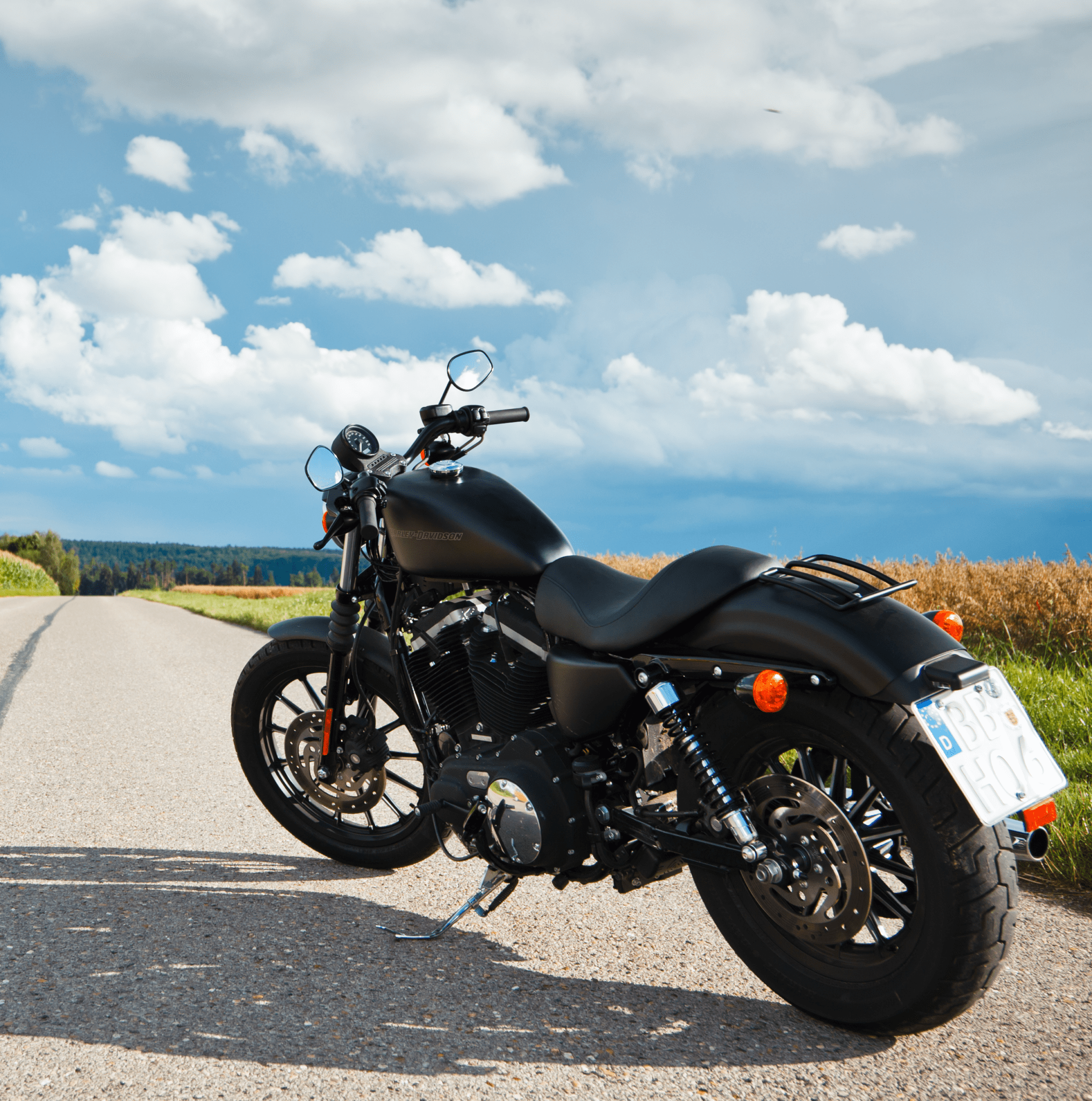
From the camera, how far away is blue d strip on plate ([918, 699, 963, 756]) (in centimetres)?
218

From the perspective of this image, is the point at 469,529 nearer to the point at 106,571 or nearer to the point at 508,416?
the point at 508,416

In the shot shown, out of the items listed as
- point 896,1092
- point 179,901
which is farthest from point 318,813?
point 896,1092

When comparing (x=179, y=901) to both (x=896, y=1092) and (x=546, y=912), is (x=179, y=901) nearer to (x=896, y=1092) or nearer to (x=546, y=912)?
(x=546, y=912)

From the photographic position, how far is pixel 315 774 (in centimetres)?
387

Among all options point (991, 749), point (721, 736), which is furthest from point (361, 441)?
point (991, 749)

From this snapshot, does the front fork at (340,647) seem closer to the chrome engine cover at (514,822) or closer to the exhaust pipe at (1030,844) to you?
the chrome engine cover at (514,822)

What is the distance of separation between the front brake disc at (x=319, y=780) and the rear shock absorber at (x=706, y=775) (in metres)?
1.63

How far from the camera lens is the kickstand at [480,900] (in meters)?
3.02

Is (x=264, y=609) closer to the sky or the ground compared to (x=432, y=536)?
closer to the ground

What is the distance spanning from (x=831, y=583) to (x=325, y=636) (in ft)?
6.94

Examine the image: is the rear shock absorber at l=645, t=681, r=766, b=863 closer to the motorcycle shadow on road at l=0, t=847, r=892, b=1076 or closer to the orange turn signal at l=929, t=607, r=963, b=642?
the motorcycle shadow on road at l=0, t=847, r=892, b=1076

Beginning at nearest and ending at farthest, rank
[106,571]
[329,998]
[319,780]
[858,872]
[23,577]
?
[858,872]
[329,998]
[319,780]
[23,577]
[106,571]

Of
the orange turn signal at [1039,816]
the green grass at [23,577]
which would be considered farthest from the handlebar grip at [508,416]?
the green grass at [23,577]

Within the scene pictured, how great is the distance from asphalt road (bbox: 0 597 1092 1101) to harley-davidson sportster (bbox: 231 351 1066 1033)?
0.20 m
